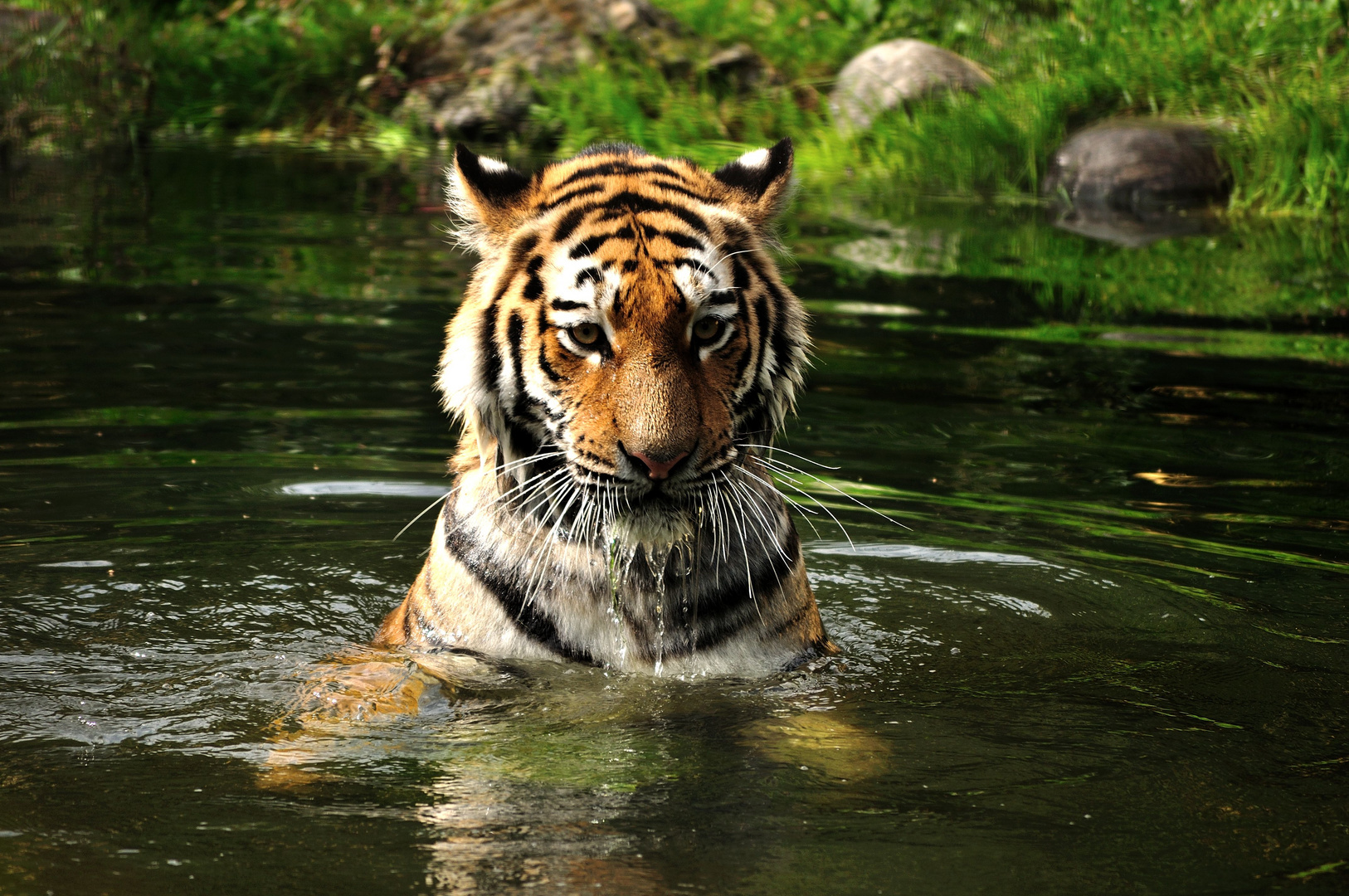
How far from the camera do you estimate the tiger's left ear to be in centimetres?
441

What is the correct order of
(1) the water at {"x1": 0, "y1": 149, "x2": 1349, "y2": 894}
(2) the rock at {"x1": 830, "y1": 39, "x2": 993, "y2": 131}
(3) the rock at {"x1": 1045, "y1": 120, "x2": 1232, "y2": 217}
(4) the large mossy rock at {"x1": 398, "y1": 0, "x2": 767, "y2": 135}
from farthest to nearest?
(4) the large mossy rock at {"x1": 398, "y1": 0, "x2": 767, "y2": 135}
(2) the rock at {"x1": 830, "y1": 39, "x2": 993, "y2": 131}
(3) the rock at {"x1": 1045, "y1": 120, "x2": 1232, "y2": 217}
(1) the water at {"x1": 0, "y1": 149, "x2": 1349, "y2": 894}

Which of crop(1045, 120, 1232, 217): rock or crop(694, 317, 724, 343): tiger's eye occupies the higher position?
crop(1045, 120, 1232, 217): rock

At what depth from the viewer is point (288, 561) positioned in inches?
225

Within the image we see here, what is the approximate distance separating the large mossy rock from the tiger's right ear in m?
13.2

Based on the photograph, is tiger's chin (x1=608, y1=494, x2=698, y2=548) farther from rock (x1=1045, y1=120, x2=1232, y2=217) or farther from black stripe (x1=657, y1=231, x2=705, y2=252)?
rock (x1=1045, y1=120, x2=1232, y2=217)

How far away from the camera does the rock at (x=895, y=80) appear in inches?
622

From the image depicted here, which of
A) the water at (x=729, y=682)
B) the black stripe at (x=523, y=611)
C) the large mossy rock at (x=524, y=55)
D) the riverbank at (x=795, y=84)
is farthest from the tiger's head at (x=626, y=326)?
the large mossy rock at (x=524, y=55)

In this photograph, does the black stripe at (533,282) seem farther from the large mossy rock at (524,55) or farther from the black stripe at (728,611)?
the large mossy rock at (524,55)

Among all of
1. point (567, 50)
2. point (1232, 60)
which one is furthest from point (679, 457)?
point (567, 50)

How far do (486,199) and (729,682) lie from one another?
56.1 inches

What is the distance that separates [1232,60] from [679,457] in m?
12.3

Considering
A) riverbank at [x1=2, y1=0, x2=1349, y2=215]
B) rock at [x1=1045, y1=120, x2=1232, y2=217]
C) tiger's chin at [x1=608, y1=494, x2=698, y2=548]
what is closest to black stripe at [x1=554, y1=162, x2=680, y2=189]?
tiger's chin at [x1=608, y1=494, x2=698, y2=548]

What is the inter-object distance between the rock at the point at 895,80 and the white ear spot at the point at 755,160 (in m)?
11.3

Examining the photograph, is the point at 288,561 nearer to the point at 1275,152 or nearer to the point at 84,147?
the point at 1275,152
